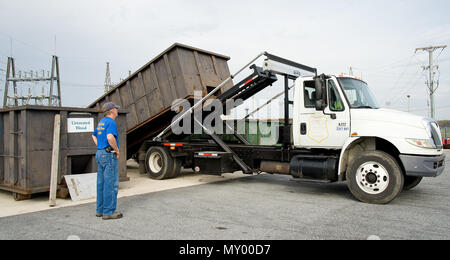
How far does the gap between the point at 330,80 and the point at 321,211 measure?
113 inches

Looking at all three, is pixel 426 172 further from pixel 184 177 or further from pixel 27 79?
pixel 27 79

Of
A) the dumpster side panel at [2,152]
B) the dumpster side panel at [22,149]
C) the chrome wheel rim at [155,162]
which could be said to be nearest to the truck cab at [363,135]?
the chrome wheel rim at [155,162]

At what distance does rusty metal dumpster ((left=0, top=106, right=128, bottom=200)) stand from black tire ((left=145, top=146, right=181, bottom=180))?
2.63 metres

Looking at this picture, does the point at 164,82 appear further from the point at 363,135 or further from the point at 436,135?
the point at 436,135

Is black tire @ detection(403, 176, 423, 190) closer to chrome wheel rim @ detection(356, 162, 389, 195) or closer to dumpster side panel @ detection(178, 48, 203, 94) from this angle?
chrome wheel rim @ detection(356, 162, 389, 195)

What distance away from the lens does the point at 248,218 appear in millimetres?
5785

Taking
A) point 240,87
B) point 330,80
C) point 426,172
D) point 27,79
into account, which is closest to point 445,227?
point 426,172

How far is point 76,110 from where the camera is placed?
7746 millimetres

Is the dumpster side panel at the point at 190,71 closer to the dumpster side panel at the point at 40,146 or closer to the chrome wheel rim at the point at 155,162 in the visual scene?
the chrome wheel rim at the point at 155,162

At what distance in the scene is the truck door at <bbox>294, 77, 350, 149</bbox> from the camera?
7.36m

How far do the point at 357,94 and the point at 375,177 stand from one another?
1829mm

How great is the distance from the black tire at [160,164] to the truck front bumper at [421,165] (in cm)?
620

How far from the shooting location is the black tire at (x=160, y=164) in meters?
10.4

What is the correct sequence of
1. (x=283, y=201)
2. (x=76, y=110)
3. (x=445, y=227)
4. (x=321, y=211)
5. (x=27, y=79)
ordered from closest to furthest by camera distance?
(x=445, y=227) < (x=321, y=211) < (x=283, y=201) < (x=76, y=110) < (x=27, y=79)
